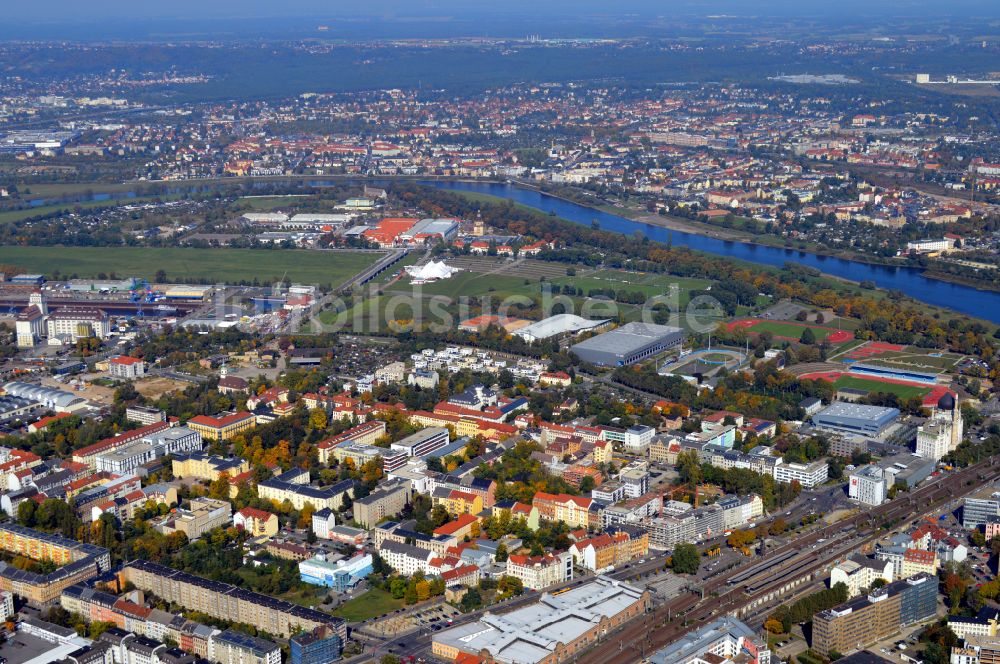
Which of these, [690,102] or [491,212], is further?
[690,102]

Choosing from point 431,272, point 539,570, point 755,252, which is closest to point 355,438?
point 539,570

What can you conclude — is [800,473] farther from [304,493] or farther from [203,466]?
[203,466]

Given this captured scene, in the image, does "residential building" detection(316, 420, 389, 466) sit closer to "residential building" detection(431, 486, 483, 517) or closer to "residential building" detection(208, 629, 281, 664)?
"residential building" detection(431, 486, 483, 517)

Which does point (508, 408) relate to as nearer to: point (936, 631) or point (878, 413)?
point (878, 413)

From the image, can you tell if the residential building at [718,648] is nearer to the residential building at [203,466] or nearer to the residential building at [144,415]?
the residential building at [203,466]

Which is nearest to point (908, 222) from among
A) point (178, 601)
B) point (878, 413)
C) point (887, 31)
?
point (878, 413)

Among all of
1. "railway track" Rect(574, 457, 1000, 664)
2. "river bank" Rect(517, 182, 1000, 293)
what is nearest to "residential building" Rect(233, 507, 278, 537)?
"railway track" Rect(574, 457, 1000, 664)
